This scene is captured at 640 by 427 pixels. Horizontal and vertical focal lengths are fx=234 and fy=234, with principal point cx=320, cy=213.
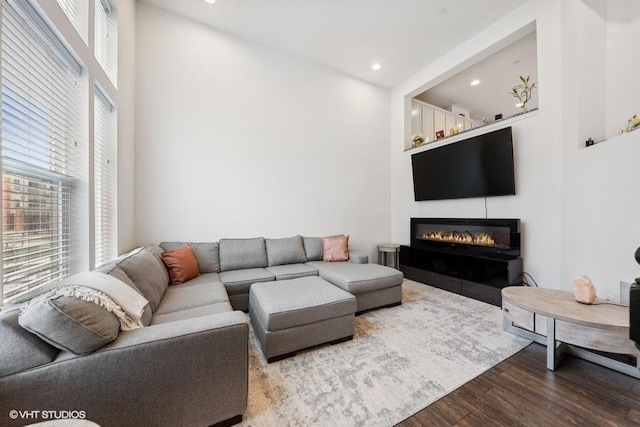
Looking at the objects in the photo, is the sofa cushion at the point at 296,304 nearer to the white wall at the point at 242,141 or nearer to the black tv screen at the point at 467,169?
the white wall at the point at 242,141

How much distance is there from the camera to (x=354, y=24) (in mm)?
3184

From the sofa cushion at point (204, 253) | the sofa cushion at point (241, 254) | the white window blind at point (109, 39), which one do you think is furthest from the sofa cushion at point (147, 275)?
the white window blind at point (109, 39)

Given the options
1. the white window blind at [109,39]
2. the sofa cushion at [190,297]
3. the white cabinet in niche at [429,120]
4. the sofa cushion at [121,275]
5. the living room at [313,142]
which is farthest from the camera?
the white cabinet in niche at [429,120]

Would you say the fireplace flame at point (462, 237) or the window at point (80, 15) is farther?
the fireplace flame at point (462, 237)

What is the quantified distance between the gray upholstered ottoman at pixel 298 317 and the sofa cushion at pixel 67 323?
1.02m

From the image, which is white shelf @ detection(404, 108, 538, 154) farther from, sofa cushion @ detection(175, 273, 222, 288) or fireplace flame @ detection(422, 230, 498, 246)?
sofa cushion @ detection(175, 273, 222, 288)

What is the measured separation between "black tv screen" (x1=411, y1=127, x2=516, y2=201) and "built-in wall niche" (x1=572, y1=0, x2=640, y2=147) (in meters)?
0.70

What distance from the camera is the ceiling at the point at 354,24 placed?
114 inches

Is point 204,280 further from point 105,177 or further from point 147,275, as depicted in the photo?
point 105,177

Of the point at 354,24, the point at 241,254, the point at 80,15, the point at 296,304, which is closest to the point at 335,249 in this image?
the point at 241,254

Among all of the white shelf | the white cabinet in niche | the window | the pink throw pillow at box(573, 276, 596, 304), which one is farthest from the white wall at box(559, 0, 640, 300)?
the window

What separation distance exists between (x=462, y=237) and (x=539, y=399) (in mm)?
2508

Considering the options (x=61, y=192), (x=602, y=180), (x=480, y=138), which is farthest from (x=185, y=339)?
(x=480, y=138)

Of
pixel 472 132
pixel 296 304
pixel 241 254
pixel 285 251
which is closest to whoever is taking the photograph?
pixel 296 304
